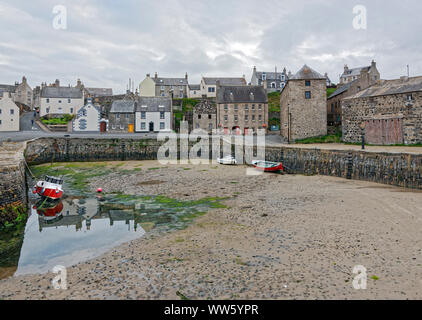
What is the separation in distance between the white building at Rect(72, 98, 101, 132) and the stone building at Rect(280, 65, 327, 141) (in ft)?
108

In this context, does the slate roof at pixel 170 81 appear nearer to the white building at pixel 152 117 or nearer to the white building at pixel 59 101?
the white building at pixel 59 101

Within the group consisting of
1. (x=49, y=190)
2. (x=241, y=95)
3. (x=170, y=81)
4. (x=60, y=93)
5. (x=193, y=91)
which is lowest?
(x=49, y=190)

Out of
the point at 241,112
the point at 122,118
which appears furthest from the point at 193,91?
the point at 122,118

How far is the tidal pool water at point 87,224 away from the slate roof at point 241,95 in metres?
34.5

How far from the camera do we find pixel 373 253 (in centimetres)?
759

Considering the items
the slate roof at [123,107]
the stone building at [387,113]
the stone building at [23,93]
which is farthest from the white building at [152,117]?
the stone building at [23,93]

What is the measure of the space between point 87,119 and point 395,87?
44.2 metres

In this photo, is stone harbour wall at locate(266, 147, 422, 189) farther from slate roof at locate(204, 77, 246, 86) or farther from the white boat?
slate roof at locate(204, 77, 246, 86)

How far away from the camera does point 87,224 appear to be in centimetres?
1134

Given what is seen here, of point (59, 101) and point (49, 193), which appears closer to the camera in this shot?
point (49, 193)

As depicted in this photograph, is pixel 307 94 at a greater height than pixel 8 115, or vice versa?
pixel 307 94

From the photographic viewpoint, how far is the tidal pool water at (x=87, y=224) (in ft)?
26.7

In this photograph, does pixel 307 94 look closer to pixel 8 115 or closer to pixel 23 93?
pixel 8 115

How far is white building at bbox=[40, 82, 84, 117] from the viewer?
189 ft
